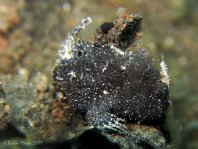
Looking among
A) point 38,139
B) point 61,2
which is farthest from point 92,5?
point 38,139

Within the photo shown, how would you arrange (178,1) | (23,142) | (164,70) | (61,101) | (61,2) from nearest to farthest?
(164,70) < (23,142) < (61,101) < (61,2) < (178,1)

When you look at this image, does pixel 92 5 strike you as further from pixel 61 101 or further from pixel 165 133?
pixel 165 133

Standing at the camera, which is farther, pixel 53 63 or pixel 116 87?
pixel 53 63

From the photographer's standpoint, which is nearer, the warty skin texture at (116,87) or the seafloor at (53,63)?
the warty skin texture at (116,87)

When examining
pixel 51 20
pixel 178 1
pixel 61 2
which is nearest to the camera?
pixel 51 20

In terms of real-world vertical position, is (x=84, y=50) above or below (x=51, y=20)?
below

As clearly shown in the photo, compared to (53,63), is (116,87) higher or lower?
lower

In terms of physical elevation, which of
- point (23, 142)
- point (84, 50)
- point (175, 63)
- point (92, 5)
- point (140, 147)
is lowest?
point (140, 147)

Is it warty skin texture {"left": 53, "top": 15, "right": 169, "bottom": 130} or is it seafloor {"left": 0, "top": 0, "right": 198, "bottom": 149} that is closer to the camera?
Answer: warty skin texture {"left": 53, "top": 15, "right": 169, "bottom": 130}
